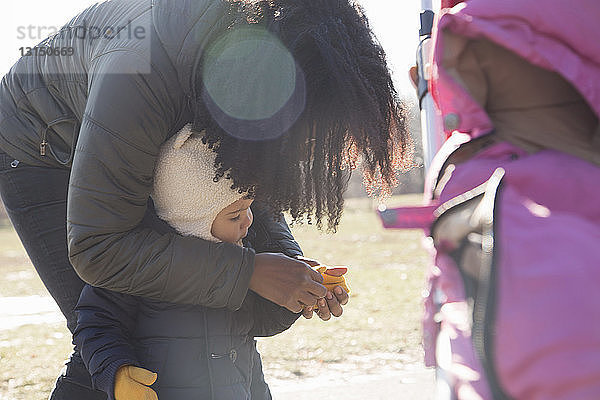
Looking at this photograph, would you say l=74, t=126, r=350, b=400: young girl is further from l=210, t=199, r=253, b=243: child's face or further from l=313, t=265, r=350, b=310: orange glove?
l=313, t=265, r=350, b=310: orange glove

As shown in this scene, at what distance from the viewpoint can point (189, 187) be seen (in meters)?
1.77

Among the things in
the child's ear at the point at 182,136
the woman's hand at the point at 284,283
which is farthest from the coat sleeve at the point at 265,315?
the child's ear at the point at 182,136

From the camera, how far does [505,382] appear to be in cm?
94

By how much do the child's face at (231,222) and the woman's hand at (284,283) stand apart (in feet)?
0.51

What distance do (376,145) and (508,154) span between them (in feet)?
1.74

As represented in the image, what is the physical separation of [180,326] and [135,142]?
0.52 meters

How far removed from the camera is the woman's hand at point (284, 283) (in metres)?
1.75

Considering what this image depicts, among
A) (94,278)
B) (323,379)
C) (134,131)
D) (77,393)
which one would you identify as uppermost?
(134,131)

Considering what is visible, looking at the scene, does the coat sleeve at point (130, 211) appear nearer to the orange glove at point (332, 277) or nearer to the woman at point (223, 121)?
the woman at point (223, 121)

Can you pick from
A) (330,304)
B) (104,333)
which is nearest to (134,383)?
(104,333)

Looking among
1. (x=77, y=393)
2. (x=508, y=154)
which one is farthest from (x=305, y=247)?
(x=508, y=154)

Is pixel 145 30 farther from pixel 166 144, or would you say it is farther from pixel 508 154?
pixel 508 154

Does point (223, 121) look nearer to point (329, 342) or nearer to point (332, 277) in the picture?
point (332, 277)

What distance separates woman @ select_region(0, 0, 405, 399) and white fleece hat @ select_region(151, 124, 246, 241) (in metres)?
0.06
